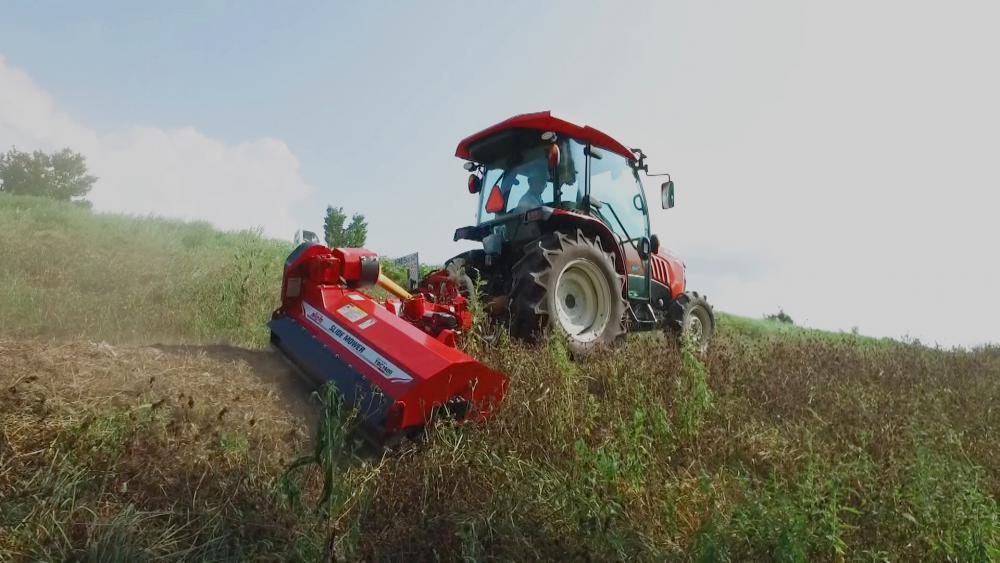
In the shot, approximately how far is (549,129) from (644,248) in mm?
1770

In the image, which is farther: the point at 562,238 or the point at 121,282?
the point at 121,282

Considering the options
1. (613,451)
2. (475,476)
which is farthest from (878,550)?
(475,476)

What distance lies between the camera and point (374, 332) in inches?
125

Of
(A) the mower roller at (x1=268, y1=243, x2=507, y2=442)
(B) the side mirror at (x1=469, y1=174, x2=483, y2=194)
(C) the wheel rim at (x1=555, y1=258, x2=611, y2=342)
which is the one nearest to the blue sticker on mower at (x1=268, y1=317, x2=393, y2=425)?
(A) the mower roller at (x1=268, y1=243, x2=507, y2=442)

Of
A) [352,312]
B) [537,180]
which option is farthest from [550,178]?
[352,312]

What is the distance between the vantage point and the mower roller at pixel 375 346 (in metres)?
2.83

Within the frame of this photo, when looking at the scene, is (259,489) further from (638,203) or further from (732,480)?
(638,203)

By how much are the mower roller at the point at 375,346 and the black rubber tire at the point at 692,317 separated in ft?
9.95

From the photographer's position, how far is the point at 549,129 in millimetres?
5086

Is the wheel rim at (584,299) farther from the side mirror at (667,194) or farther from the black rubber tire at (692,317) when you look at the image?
the side mirror at (667,194)

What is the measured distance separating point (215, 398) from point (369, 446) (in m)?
0.81

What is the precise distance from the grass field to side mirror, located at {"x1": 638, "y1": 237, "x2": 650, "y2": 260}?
2106 mm

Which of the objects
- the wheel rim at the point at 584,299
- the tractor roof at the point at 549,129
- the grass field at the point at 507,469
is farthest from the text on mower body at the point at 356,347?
the tractor roof at the point at 549,129

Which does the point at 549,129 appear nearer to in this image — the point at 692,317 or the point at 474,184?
the point at 474,184
